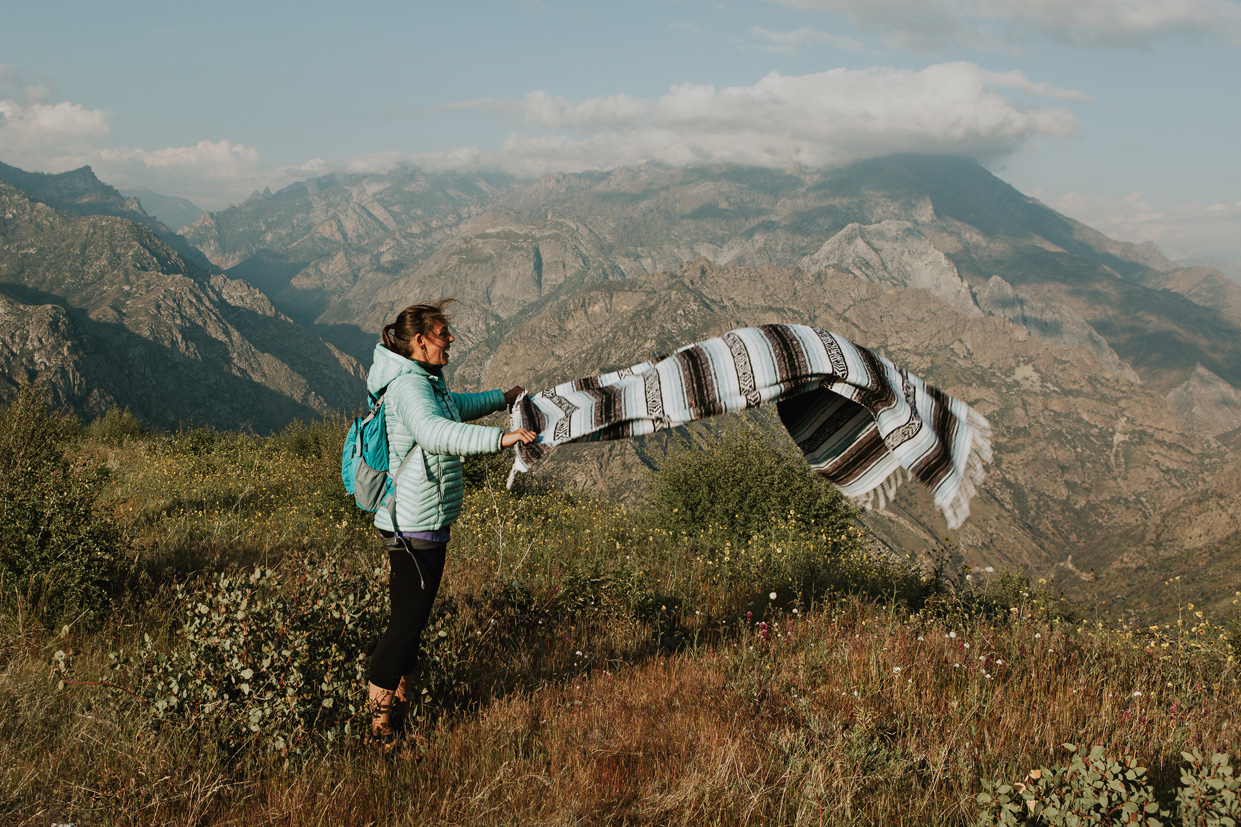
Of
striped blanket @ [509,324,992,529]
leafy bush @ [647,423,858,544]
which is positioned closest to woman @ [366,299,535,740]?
striped blanket @ [509,324,992,529]

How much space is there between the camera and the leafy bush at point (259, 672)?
11.4 feet

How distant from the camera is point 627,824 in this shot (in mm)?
3041

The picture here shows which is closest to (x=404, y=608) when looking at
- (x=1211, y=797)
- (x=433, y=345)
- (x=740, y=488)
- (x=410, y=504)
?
(x=410, y=504)

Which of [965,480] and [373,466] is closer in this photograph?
[373,466]

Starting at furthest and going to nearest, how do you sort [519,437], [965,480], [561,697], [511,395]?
[511,395]
[561,697]
[965,480]
[519,437]

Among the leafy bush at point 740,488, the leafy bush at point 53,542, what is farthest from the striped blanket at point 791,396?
the leafy bush at point 740,488

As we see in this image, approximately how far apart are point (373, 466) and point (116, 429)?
21899mm

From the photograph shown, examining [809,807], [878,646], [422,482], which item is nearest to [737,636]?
[878,646]

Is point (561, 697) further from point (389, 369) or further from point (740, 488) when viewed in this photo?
point (740, 488)

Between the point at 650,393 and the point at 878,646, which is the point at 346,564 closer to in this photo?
the point at 650,393

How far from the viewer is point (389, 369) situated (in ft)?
12.9

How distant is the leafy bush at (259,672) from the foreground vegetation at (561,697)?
16 millimetres

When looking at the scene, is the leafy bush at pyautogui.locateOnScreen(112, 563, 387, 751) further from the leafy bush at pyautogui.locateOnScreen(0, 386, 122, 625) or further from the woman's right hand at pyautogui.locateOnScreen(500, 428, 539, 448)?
the leafy bush at pyautogui.locateOnScreen(0, 386, 122, 625)

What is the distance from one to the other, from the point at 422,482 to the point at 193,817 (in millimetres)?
1816
